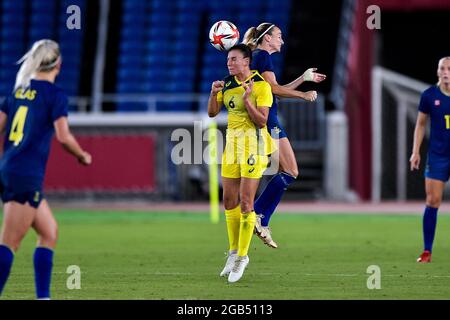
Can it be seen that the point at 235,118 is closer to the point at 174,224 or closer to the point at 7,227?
the point at 7,227

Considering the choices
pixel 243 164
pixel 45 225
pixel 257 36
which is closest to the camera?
pixel 45 225

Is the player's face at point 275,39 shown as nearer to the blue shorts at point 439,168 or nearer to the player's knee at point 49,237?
the blue shorts at point 439,168

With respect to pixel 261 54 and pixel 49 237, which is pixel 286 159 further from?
pixel 49 237

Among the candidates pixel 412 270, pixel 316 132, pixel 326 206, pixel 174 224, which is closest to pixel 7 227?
pixel 412 270

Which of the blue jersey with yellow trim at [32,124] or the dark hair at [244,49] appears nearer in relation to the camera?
the blue jersey with yellow trim at [32,124]

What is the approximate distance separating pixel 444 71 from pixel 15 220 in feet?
20.7

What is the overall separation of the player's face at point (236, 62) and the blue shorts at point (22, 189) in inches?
125

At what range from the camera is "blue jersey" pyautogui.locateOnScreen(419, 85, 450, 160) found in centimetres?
1294

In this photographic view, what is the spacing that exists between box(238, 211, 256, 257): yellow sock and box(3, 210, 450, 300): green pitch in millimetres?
307

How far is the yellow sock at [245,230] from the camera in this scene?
36.3ft

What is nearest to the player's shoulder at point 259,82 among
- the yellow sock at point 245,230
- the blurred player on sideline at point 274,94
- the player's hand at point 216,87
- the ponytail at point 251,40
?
the player's hand at point 216,87

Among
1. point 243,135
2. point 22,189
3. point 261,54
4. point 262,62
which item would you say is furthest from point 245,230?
point 22,189

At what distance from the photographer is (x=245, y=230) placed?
1107cm

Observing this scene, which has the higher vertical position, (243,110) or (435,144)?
(243,110)
